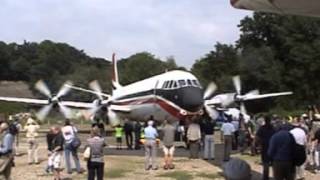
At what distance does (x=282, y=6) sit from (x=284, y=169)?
5.07 meters

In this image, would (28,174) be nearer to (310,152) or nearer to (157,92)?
(310,152)

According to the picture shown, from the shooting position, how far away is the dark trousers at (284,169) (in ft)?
43.8

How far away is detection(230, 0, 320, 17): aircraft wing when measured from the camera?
348 inches

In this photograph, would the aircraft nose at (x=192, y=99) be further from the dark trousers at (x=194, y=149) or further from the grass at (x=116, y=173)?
the grass at (x=116, y=173)

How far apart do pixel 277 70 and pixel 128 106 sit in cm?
3619

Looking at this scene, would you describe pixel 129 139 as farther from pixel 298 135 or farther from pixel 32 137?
pixel 298 135

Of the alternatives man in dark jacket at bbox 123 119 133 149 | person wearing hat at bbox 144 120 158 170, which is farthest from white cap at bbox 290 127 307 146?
man in dark jacket at bbox 123 119 133 149

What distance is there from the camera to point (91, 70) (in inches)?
4884

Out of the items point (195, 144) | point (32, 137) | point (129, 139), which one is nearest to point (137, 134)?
point (129, 139)

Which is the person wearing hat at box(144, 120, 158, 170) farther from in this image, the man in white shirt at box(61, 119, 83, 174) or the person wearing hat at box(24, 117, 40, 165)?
the person wearing hat at box(24, 117, 40, 165)

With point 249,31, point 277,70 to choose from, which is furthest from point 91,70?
point 277,70

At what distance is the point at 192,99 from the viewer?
3362 centimetres

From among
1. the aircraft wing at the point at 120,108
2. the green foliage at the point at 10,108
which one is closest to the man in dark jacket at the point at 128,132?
the aircraft wing at the point at 120,108

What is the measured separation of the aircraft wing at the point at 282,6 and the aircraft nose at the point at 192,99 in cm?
2331
